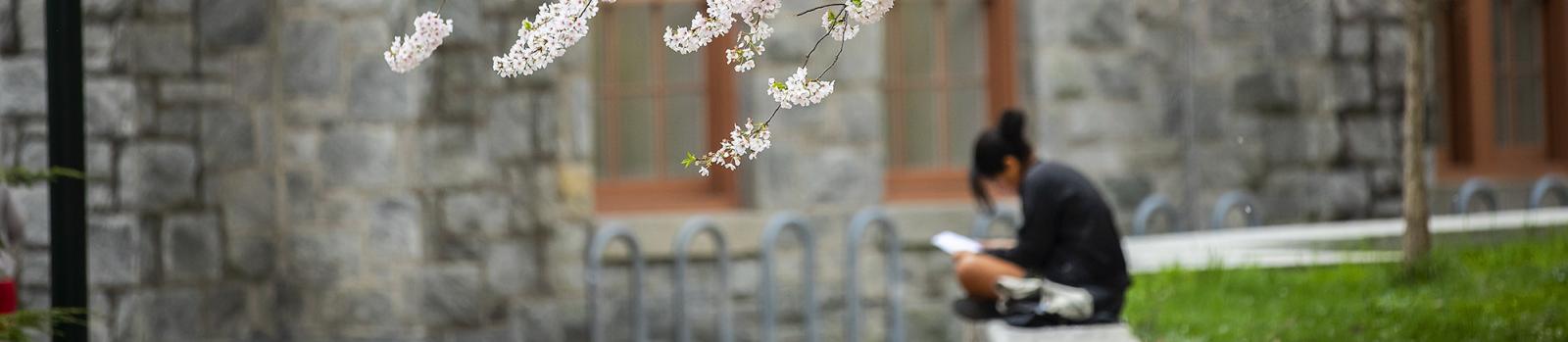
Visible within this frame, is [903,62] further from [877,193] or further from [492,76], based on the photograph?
[492,76]

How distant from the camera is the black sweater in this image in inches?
272

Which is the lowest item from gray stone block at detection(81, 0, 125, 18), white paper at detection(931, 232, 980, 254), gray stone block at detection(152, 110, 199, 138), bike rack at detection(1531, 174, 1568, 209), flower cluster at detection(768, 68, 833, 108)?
white paper at detection(931, 232, 980, 254)

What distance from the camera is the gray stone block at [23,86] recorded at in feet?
28.9

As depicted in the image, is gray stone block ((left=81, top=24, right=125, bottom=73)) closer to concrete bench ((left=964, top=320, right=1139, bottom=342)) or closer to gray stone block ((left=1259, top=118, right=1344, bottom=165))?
concrete bench ((left=964, top=320, right=1139, bottom=342))

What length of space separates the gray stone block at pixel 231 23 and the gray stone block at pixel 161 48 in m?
0.08

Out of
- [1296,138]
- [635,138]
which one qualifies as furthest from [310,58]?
[1296,138]

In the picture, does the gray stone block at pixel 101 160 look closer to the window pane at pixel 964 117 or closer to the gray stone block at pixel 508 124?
the gray stone block at pixel 508 124

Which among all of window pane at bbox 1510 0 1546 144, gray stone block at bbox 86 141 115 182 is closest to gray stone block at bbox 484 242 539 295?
gray stone block at bbox 86 141 115 182

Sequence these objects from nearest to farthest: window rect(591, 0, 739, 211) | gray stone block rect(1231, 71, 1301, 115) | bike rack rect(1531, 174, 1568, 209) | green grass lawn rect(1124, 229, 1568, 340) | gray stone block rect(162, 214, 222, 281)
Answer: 1. green grass lawn rect(1124, 229, 1568, 340)
2. gray stone block rect(162, 214, 222, 281)
3. window rect(591, 0, 739, 211)
4. gray stone block rect(1231, 71, 1301, 115)
5. bike rack rect(1531, 174, 1568, 209)

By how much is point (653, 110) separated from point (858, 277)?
1.29 m

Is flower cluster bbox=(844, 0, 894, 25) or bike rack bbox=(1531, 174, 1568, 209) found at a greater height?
flower cluster bbox=(844, 0, 894, 25)

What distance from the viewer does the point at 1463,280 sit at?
8.48 m

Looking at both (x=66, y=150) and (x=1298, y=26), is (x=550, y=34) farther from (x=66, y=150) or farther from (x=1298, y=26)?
(x=1298, y=26)

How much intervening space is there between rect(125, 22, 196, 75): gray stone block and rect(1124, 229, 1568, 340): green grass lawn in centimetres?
428
